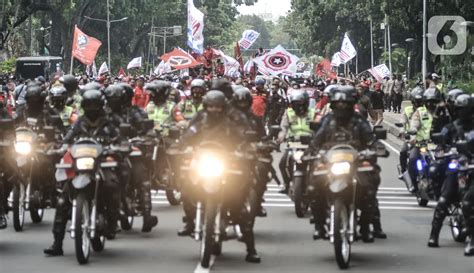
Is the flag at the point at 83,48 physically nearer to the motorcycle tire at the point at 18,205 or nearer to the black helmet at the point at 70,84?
the black helmet at the point at 70,84

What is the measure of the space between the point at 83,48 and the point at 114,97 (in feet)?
98.3

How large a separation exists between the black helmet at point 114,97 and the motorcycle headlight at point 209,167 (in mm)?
3056

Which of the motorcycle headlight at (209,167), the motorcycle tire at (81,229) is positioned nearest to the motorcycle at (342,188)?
the motorcycle headlight at (209,167)

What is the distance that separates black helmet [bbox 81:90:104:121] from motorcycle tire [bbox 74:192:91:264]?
117 cm

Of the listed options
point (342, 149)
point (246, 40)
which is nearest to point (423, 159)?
point (342, 149)

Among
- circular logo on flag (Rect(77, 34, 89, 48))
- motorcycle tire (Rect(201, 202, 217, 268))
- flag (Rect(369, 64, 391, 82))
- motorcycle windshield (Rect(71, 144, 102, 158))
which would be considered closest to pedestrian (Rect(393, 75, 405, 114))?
flag (Rect(369, 64, 391, 82))

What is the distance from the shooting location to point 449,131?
14.0 metres

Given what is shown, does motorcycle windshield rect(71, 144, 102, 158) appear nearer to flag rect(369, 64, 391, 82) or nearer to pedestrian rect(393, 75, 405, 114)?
flag rect(369, 64, 391, 82)

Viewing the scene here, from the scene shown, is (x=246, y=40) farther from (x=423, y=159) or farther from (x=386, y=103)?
(x=423, y=159)

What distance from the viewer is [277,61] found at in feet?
117

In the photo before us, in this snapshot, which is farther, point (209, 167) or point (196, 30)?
point (196, 30)

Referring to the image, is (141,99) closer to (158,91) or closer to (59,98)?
(158,91)

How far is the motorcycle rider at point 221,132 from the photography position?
1227cm

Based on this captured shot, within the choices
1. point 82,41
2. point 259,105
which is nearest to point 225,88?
point 259,105
